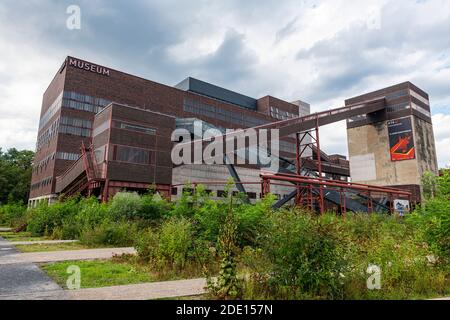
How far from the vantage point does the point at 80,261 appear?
8.55 metres

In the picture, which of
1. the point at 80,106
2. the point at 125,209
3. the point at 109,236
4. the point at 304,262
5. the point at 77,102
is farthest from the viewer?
the point at 80,106

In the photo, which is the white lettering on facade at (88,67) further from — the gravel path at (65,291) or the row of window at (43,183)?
the gravel path at (65,291)

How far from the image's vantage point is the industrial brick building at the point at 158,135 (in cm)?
2827

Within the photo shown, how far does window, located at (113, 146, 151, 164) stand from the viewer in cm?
2798

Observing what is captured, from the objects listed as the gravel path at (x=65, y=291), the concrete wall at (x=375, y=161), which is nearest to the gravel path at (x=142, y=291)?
the gravel path at (x=65, y=291)

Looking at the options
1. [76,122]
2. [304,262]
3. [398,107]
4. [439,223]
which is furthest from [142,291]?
[398,107]

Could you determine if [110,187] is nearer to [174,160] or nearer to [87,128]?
[174,160]

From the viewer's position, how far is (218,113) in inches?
1993

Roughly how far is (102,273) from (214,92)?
56.1 meters

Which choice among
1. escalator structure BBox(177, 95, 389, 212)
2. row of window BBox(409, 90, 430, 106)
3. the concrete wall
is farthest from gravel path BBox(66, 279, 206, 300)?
row of window BBox(409, 90, 430, 106)

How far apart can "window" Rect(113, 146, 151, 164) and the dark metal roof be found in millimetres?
29616

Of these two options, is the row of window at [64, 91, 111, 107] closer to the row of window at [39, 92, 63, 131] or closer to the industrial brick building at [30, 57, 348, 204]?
the industrial brick building at [30, 57, 348, 204]

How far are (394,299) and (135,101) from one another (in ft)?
139

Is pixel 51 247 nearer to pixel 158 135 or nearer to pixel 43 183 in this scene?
pixel 158 135
